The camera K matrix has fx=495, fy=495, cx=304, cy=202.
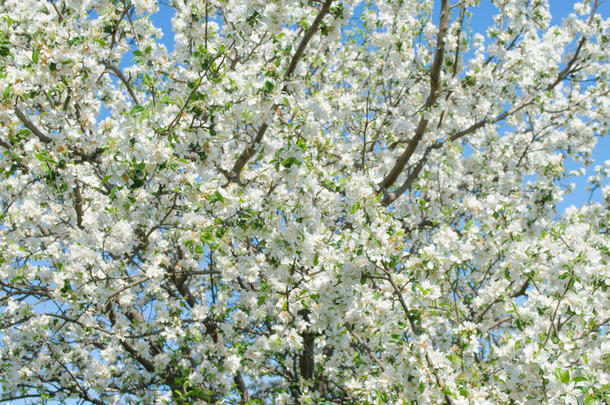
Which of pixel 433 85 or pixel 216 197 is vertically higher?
pixel 433 85

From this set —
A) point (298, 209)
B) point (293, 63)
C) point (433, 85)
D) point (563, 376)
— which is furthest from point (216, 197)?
point (433, 85)

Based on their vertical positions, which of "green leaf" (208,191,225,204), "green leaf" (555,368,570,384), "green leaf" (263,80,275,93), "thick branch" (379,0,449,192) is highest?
"thick branch" (379,0,449,192)

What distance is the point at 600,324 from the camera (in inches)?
167

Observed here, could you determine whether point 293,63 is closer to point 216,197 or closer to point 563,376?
point 216,197

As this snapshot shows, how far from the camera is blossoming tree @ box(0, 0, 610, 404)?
3.79 m

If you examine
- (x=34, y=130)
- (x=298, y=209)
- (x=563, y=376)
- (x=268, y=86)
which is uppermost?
(x=34, y=130)

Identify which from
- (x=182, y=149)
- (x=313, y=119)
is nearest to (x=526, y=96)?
(x=313, y=119)

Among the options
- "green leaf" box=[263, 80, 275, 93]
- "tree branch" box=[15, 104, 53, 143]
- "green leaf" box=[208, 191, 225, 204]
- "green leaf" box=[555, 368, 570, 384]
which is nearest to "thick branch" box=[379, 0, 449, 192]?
"green leaf" box=[263, 80, 275, 93]

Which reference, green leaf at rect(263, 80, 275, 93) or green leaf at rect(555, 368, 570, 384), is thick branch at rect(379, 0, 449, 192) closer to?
green leaf at rect(263, 80, 275, 93)

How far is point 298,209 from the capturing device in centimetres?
409

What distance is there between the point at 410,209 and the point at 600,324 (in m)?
3.76

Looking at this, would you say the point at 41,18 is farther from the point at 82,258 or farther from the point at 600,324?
the point at 600,324

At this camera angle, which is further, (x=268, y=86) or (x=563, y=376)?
(x=268, y=86)

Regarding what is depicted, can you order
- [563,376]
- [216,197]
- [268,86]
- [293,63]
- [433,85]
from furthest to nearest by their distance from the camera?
[433,85]
[293,63]
[216,197]
[268,86]
[563,376]
